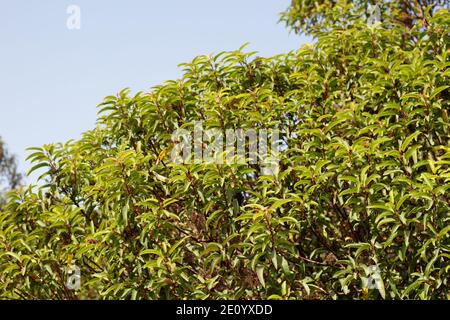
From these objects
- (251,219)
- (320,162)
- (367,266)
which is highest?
(320,162)

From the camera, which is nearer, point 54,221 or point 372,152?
point 372,152

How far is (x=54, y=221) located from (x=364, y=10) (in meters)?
5.96

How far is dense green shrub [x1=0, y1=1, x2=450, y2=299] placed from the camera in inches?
181

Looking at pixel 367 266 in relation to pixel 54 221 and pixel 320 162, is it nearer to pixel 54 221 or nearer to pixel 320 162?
pixel 320 162

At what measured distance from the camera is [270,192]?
15.6 ft

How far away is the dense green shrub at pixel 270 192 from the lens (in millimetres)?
4590

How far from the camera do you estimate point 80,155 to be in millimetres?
6203

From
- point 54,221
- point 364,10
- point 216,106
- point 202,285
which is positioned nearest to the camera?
point 202,285

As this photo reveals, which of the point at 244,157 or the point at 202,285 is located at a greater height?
the point at 244,157

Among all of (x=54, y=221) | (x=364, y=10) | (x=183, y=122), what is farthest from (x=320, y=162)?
(x=364, y=10)

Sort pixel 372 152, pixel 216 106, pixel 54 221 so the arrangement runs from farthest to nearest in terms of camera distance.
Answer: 1. pixel 54 221
2. pixel 216 106
3. pixel 372 152
